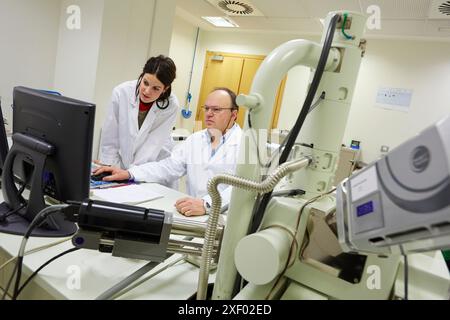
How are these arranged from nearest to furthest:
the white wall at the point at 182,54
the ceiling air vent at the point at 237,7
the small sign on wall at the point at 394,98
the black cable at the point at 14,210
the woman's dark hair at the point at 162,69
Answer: the black cable at the point at 14,210
the woman's dark hair at the point at 162,69
the ceiling air vent at the point at 237,7
the small sign on wall at the point at 394,98
the white wall at the point at 182,54

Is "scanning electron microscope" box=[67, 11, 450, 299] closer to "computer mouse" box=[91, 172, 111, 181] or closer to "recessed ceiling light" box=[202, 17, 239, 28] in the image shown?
"computer mouse" box=[91, 172, 111, 181]

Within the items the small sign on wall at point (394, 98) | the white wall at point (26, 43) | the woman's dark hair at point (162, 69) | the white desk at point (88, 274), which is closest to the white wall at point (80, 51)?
the white wall at point (26, 43)

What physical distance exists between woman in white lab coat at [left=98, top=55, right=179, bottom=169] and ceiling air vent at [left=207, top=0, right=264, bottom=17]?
2210 mm

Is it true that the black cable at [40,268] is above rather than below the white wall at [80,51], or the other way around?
below

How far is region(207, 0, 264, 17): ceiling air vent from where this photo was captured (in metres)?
3.68

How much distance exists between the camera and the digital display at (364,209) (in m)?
0.48

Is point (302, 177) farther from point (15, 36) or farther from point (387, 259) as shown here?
point (15, 36)

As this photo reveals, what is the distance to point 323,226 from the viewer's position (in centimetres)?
67

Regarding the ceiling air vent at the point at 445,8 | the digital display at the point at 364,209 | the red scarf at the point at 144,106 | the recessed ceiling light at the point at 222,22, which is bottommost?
the digital display at the point at 364,209

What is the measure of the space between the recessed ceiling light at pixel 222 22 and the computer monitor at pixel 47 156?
417 cm

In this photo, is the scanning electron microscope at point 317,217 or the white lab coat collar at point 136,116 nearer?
the scanning electron microscope at point 317,217

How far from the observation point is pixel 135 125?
2.12 meters

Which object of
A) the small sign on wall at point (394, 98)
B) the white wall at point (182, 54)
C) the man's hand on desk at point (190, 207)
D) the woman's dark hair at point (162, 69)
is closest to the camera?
the man's hand on desk at point (190, 207)

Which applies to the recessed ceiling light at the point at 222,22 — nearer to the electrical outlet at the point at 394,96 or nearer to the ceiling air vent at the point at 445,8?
the electrical outlet at the point at 394,96
